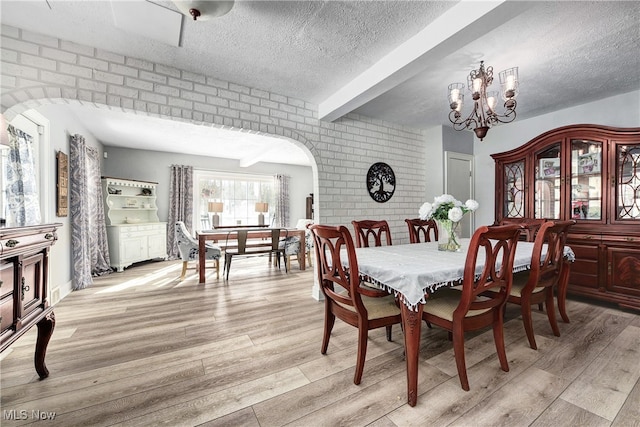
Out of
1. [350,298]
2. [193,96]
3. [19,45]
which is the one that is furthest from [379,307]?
[19,45]

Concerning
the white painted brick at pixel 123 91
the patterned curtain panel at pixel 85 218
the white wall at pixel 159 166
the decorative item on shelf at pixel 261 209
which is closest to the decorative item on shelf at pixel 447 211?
the white painted brick at pixel 123 91

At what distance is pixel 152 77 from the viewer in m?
2.42

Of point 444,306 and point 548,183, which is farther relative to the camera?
point 548,183

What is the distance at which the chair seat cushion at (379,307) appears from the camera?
1.70 metres

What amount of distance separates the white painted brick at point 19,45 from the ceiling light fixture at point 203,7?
1347 mm

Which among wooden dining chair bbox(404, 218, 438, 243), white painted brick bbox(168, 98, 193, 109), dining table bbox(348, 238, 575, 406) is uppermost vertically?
white painted brick bbox(168, 98, 193, 109)

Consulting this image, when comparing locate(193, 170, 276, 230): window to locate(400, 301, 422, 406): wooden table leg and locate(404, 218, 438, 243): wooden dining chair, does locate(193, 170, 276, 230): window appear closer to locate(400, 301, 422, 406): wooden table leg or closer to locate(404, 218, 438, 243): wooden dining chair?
locate(404, 218, 438, 243): wooden dining chair

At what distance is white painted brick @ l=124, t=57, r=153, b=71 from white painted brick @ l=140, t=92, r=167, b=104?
0.22m

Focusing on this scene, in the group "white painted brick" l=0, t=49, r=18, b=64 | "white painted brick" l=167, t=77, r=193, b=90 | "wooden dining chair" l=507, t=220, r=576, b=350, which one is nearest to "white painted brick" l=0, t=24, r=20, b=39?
"white painted brick" l=0, t=49, r=18, b=64

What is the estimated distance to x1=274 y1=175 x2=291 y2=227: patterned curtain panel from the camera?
7605mm

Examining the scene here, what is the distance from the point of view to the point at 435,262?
1.81m

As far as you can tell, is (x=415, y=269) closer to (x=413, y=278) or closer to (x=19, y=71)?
(x=413, y=278)

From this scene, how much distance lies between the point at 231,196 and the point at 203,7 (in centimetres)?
587

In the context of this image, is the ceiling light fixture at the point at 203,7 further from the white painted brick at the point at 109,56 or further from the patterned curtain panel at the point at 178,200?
the patterned curtain panel at the point at 178,200
